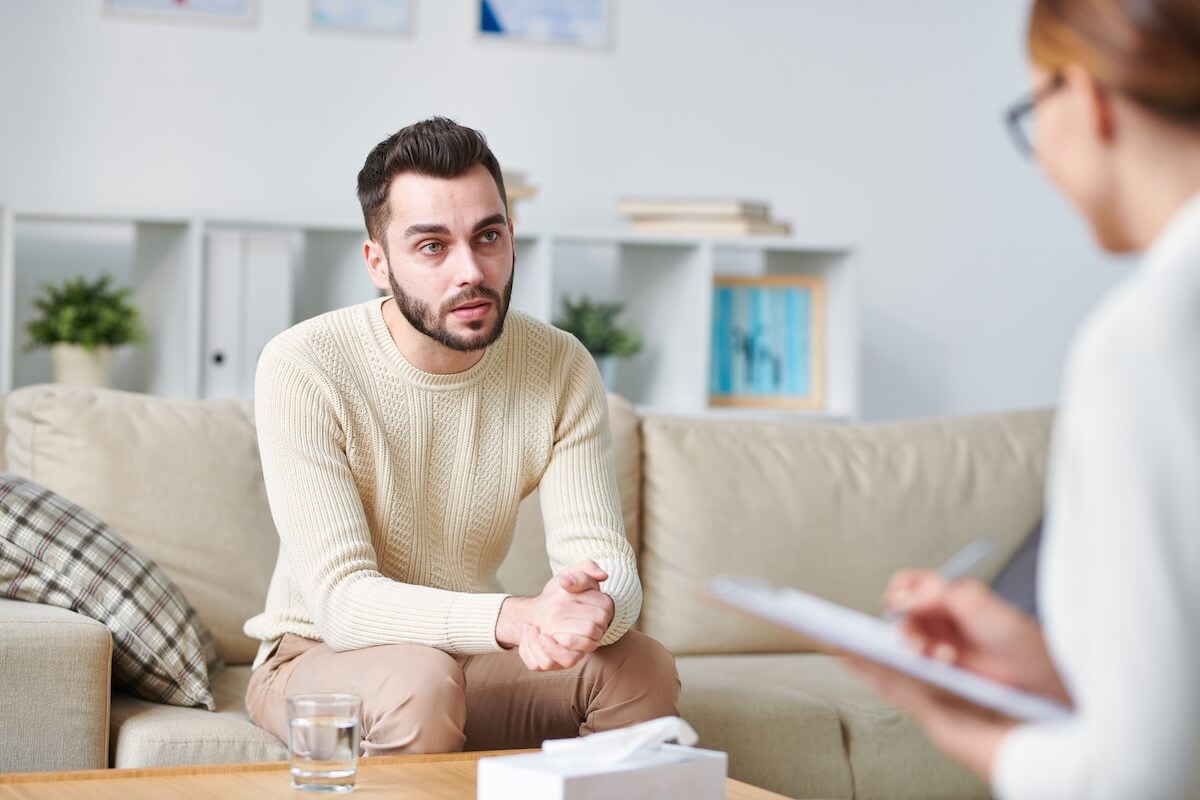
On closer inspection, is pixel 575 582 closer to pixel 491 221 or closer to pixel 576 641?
pixel 576 641

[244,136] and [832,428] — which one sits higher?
[244,136]

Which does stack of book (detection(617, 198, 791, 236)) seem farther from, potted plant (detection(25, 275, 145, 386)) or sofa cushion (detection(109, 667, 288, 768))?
sofa cushion (detection(109, 667, 288, 768))

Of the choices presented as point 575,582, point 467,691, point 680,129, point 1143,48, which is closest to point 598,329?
point 680,129

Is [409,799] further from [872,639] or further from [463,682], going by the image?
[872,639]

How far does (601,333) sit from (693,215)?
0.33 metres

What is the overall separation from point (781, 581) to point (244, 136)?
5.02ft

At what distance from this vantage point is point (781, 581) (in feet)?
8.55

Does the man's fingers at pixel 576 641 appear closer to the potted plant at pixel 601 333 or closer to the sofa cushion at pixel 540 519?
the sofa cushion at pixel 540 519

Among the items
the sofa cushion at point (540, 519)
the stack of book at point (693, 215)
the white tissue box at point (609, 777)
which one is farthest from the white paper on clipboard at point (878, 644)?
the stack of book at point (693, 215)

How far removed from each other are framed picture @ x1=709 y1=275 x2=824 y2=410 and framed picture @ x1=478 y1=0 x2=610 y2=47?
660mm

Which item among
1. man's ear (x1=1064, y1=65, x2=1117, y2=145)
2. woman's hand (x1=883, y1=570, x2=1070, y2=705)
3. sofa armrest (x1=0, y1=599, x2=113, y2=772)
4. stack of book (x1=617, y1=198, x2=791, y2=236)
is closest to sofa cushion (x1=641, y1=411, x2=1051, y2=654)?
stack of book (x1=617, y1=198, x2=791, y2=236)

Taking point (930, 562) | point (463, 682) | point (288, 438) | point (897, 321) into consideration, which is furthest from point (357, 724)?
point (897, 321)

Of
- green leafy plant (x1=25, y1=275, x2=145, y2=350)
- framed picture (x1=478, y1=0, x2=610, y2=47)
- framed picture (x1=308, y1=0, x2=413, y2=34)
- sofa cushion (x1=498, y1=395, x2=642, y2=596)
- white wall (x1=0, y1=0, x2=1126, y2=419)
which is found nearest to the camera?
sofa cushion (x1=498, y1=395, x2=642, y2=596)

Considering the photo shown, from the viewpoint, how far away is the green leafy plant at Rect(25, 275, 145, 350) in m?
2.83
